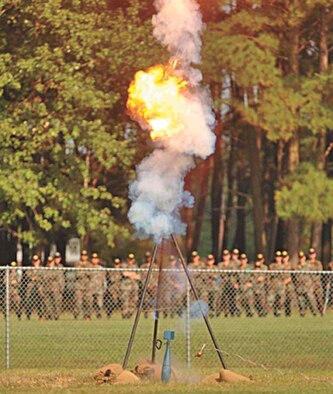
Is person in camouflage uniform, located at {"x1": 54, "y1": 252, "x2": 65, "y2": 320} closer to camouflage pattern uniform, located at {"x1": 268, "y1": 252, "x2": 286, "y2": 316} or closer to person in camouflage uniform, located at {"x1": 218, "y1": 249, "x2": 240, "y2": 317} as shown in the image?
person in camouflage uniform, located at {"x1": 218, "y1": 249, "x2": 240, "y2": 317}

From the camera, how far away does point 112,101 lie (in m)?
39.5

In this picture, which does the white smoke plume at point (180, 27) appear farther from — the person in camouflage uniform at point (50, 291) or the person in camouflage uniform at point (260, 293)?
the person in camouflage uniform at point (260, 293)

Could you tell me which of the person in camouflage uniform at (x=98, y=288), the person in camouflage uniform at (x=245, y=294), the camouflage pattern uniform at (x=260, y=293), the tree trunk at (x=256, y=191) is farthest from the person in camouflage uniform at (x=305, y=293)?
the tree trunk at (x=256, y=191)

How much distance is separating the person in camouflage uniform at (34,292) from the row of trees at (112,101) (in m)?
2.55

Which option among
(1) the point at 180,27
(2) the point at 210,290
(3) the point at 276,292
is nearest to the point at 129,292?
(2) the point at 210,290

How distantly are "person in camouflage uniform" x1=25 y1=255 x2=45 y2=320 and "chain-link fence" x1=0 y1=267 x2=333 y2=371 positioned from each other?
0.03m

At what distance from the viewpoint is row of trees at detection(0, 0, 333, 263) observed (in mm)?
38219

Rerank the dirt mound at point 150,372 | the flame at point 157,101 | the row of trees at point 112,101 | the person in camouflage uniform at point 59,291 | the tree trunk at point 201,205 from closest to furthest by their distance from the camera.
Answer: the dirt mound at point 150,372 → the flame at point 157,101 → the person in camouflage uniform at point 59,291 → the row of trees at point 112,101 → the tree trunk at point 201,205

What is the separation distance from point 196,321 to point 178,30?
46.7 ft

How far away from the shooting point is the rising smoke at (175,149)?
2139cm

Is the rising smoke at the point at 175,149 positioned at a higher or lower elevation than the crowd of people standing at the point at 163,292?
higher

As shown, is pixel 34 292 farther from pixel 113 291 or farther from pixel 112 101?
pixel 112 101

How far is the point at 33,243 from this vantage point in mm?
41156

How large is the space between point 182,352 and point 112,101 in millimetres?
12072
